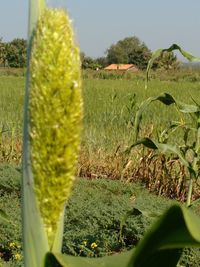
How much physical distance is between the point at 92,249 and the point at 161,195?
189 centimetres

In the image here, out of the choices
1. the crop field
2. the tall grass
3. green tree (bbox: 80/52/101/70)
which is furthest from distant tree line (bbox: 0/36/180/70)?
the crop field

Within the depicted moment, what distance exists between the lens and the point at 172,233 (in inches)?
24.3

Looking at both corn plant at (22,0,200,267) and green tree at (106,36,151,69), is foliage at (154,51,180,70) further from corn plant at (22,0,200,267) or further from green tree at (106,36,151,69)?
green tree at (106,36,151,69)

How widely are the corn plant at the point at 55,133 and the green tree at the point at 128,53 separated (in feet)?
124

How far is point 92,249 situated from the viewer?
3668 millimetres

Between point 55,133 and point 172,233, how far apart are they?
16 cm

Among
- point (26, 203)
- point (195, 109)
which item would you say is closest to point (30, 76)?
point (26, 203)

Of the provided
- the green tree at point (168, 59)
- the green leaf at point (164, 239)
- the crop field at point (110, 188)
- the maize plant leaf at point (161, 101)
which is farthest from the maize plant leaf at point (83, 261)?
the green tree at point (168, 59)

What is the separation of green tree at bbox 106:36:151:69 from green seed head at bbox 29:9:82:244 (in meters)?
37.8

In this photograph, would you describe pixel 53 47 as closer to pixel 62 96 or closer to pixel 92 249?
pixel 62 96

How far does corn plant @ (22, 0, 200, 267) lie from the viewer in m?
0.60

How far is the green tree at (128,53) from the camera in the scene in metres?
41.3

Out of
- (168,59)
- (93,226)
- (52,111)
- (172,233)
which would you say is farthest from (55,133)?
(168,59)

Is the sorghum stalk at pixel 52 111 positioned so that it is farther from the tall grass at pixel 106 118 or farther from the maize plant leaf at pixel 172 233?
the tall grass at pixel 106 118
